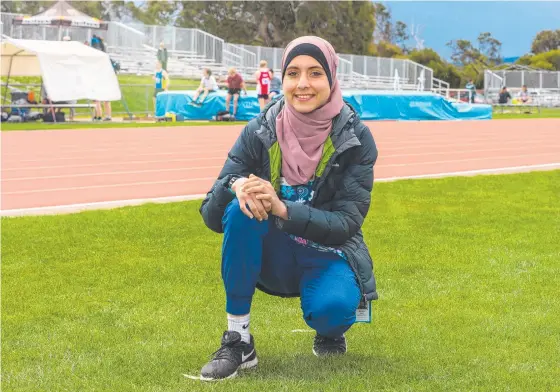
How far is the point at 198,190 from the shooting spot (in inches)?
436

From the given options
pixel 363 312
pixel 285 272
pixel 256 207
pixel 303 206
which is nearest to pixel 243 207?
pixel 256 207

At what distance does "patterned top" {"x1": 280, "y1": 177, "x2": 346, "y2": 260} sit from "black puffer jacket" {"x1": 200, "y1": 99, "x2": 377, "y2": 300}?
25mm

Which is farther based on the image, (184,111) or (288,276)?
(184,111)

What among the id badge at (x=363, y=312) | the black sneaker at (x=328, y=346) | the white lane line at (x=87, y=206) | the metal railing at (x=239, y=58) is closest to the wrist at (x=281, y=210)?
the id badge at (x=363, y=312)

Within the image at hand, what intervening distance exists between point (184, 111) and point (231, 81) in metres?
2.38

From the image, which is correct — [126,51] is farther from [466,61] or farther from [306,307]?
[466,61]

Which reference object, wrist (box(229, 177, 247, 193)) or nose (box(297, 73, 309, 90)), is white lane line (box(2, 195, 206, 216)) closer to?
wrist (box(229, 177, 247, 193))

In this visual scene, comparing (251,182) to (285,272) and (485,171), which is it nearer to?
(285,272)

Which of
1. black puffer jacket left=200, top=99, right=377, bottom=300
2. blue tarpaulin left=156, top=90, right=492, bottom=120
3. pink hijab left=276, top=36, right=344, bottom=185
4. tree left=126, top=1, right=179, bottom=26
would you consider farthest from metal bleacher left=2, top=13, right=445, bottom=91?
pink hijab left=276, top=36, right=344, bottom=185

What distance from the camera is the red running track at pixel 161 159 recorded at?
11.2 m

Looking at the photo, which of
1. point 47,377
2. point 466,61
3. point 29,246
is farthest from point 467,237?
point 466,61

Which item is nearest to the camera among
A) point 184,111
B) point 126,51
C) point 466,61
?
point 184,111

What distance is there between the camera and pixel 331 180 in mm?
4164

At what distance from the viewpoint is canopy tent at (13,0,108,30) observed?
1491 inches
